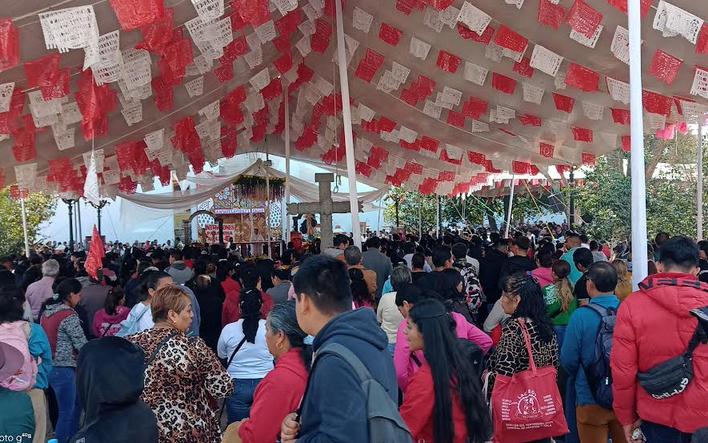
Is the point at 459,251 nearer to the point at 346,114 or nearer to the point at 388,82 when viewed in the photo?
the point at 346,114

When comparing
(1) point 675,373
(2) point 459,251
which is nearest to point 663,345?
(1) point 675,373

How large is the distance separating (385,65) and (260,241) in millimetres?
6483

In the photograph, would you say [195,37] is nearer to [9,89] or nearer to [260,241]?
[9,89]

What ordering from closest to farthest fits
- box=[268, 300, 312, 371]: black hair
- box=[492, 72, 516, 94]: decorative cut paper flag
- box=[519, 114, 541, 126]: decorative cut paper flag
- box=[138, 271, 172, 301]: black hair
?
box=[268, 300, 312, 371]: black hair → box=[138, 271, 172, 301]: black hair → box=[492, 72, 516, 94]: decorative cut paper flag → box=[519, 114, 541, 126]: decorative cut paper flag

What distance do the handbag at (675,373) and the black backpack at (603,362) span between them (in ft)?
1.90

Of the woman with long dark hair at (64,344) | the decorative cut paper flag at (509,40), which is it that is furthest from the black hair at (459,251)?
the woman with long dark hair at (64,344)

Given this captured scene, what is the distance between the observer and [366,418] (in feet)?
Result: 6.67

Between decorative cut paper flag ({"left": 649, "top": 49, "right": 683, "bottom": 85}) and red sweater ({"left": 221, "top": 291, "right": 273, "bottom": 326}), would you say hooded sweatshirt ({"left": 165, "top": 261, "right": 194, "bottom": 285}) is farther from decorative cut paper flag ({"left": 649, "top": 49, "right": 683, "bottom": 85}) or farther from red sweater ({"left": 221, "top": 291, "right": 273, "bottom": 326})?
decorative cut paper flag ({"left": 649, "top": 49, "right": 683, "bottom": 85})

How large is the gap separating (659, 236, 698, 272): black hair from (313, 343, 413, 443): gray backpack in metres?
2.04

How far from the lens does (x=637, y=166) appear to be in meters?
4.73

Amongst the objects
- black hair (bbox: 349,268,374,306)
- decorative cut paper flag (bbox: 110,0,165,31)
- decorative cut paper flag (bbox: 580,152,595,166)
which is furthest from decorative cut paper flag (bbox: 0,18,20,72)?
decorative cut paper flag (bbox: 580,152,595,166)

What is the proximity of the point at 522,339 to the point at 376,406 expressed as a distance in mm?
1893

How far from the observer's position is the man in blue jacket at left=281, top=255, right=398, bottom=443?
2020 mm

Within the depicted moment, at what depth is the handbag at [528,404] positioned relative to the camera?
3.72 m
